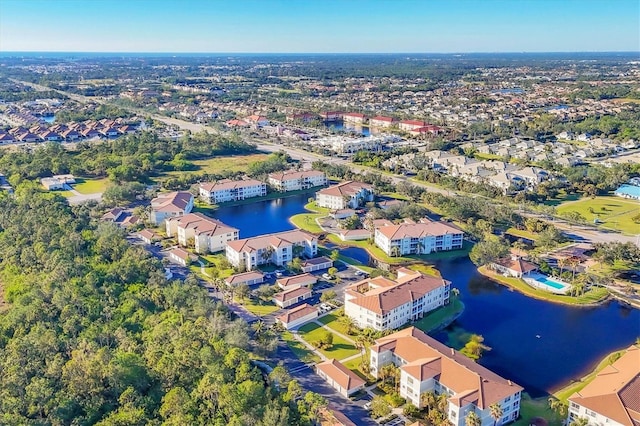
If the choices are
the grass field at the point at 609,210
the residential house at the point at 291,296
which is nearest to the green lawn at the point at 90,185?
the residential house at the point at 291,296

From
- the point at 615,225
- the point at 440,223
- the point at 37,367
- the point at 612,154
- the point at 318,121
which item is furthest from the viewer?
the point at 318,121

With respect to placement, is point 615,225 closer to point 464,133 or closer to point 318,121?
point 464,133

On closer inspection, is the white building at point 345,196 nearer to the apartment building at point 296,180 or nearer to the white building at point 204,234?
the apartment building at point 296,180

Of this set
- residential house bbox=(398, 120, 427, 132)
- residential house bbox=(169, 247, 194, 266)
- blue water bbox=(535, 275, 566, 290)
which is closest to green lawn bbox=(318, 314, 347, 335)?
residential house bbox=(169, 247, 194, 266)

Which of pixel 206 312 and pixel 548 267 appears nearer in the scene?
pixel 206 312

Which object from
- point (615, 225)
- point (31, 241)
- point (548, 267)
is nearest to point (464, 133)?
point (615, 225)

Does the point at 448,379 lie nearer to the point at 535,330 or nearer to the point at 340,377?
the point at 340,377
